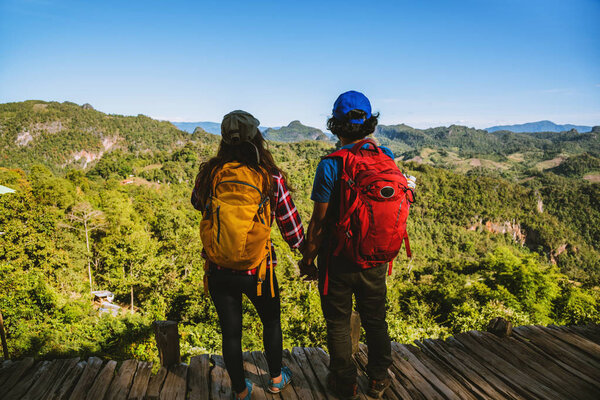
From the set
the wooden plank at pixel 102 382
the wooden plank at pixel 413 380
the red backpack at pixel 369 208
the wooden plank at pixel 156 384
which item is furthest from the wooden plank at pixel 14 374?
the wooden plank at pixel 413 380

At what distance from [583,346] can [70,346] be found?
11.6 m

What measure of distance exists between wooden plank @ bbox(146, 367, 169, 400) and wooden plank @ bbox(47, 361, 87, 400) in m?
0.60

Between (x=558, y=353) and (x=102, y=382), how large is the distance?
4.63 metres

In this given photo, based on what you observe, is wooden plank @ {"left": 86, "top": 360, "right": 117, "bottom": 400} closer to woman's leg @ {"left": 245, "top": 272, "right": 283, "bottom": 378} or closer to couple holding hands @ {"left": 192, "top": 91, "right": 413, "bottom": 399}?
Result: couple holding hands @ {"left": 192, "top": 91, "right": 413, "bottom": 399}

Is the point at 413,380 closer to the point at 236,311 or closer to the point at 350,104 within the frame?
the point at 236,311

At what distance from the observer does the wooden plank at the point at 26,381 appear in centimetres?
227

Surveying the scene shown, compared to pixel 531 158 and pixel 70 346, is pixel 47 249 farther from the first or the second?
pixel 531 158

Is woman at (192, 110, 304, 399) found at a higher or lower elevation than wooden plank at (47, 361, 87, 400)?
higher

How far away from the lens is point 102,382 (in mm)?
2383

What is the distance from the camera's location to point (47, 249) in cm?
1568

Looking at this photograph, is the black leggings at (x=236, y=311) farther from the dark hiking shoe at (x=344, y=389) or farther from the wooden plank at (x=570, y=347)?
the wooden plank at (x=570, y=347)

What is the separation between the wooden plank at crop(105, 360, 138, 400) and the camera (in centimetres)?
227

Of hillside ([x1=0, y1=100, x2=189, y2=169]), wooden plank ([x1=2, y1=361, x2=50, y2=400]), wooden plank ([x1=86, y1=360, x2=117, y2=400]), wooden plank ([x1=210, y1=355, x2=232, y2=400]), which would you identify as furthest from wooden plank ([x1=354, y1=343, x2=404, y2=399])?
hillside ([x1=0, y1=100, x2=189, y2=169])

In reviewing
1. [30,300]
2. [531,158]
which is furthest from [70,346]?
[531,158]
